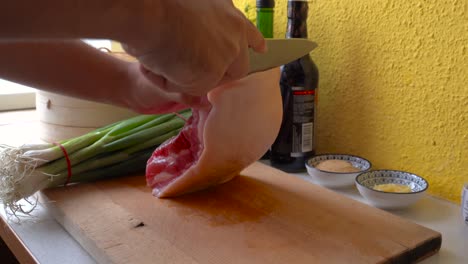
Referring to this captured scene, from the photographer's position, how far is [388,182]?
86 centimetres

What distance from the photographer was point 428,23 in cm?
83

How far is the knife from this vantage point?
69cm

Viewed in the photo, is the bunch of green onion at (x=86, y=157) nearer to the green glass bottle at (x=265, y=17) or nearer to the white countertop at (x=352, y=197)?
the white countertop at (x=352, y=197)

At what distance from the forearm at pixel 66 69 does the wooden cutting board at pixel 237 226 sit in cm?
19

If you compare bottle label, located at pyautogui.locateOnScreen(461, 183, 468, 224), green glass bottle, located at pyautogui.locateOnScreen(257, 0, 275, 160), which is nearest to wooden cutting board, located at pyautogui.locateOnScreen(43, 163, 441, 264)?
bottle label, located at pyautogui.locateOnScreen(461, 183, 468, 224)

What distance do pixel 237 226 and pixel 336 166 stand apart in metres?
0.29

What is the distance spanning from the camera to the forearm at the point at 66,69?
65 centimetres

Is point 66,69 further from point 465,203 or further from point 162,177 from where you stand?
point 465,203

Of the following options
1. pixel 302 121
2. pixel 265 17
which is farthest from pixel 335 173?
pixel 265 17

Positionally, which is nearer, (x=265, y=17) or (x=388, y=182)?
(x=388, y=182)

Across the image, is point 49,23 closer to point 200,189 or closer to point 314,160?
point 200,189

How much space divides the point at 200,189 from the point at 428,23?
20.2 inches

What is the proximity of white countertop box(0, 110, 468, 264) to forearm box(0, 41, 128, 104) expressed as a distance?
0.23 meters

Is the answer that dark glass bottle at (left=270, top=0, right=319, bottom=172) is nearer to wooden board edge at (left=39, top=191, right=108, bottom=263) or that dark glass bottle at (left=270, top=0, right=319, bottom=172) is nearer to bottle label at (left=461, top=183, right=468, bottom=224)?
bottle label at (left=461, top=183, right=468, bottom=224)
